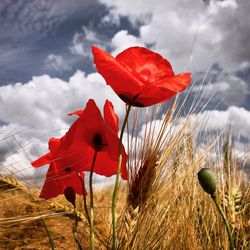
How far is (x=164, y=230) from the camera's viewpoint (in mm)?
870

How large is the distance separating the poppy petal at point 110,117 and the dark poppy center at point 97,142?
24mm

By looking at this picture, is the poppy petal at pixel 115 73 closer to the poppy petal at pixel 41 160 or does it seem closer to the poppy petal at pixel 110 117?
the poppy petal at pixel 110 117

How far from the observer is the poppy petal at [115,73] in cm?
56

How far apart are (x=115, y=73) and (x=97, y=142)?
0.13 metres

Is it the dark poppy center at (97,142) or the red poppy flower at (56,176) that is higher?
the dark poppy center at (97,142)

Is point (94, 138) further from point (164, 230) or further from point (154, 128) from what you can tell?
point (164, 230)

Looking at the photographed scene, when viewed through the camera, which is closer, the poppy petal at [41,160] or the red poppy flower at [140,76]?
the red poppy flower at [140,76]

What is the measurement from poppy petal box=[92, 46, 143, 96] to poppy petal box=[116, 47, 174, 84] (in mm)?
16

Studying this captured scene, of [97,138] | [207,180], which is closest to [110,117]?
[97,138]

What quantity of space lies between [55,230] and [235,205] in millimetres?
548

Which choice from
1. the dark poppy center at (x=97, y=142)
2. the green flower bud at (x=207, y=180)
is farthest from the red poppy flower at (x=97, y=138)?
the green flower bud at (x=207, y=180)

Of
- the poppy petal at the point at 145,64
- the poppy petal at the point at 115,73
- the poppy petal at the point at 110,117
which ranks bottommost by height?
the poppy petal at the point at 110,117

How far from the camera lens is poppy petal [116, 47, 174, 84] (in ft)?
1.92

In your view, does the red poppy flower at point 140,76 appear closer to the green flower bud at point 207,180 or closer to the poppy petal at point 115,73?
the poppy petal at point 115,73
